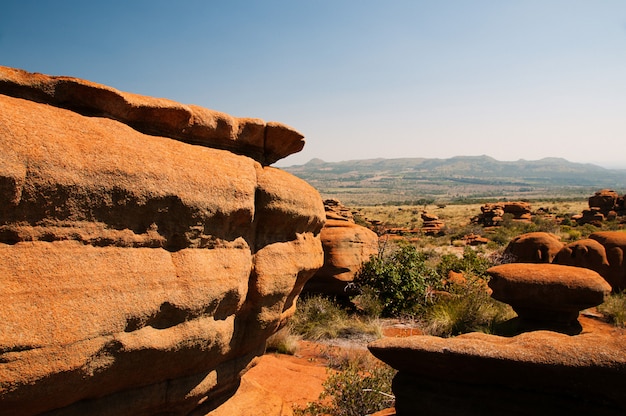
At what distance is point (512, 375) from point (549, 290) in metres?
5.81

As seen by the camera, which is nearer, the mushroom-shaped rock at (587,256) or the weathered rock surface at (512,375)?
the weathered rock surface at (512,375)

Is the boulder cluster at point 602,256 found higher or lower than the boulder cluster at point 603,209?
higher

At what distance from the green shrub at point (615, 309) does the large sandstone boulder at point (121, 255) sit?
10.6 m

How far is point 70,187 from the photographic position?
124 inches

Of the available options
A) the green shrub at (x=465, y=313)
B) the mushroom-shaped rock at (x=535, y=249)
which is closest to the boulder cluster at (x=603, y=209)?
the mushroom-shaped rock at (x=535, y=249)

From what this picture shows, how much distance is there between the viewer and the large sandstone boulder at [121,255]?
296 cm

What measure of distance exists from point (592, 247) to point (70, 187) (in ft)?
47.0

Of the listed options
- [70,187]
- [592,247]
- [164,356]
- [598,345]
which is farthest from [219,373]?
[592,247]

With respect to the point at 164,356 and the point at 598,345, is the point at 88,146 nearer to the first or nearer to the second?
the point at 164,356

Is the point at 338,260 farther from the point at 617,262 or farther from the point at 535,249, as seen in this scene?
the point at 617,262

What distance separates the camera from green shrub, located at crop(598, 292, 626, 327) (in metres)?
11.3

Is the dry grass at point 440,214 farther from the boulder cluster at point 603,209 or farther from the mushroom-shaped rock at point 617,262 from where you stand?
the mushroom-shaped rock at point 617,262

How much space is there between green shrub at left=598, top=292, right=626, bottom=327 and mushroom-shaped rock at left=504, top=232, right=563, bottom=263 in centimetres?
224

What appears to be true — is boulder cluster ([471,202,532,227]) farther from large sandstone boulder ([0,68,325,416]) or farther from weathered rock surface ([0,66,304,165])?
large sandstone boulder ([0,68,325,416])
